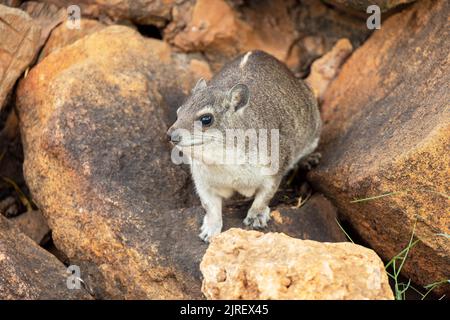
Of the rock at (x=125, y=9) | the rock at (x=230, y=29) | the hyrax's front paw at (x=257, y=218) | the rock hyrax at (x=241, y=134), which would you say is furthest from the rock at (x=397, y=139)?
the rock at (x=125, y=9)

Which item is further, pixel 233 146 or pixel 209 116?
pixel 233 146

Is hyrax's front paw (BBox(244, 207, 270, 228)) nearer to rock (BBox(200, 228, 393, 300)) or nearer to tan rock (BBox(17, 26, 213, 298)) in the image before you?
tan rock (BBox(17, 26, 213, 298))

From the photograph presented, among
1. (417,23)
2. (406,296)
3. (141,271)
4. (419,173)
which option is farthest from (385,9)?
(141,271)

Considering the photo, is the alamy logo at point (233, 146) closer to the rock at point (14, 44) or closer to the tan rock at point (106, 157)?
the tan rock at point (106, 157)

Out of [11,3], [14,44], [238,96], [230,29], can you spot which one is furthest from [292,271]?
[11,3]

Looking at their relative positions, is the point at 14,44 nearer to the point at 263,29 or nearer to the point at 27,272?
the point at 27,272

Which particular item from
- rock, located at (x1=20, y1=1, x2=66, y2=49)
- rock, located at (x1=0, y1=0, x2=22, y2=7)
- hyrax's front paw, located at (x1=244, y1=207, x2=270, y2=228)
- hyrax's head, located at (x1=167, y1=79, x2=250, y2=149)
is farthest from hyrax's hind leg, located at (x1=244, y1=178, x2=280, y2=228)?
rock, located at (x1=0, y1=0, x2=22, y2=7)
